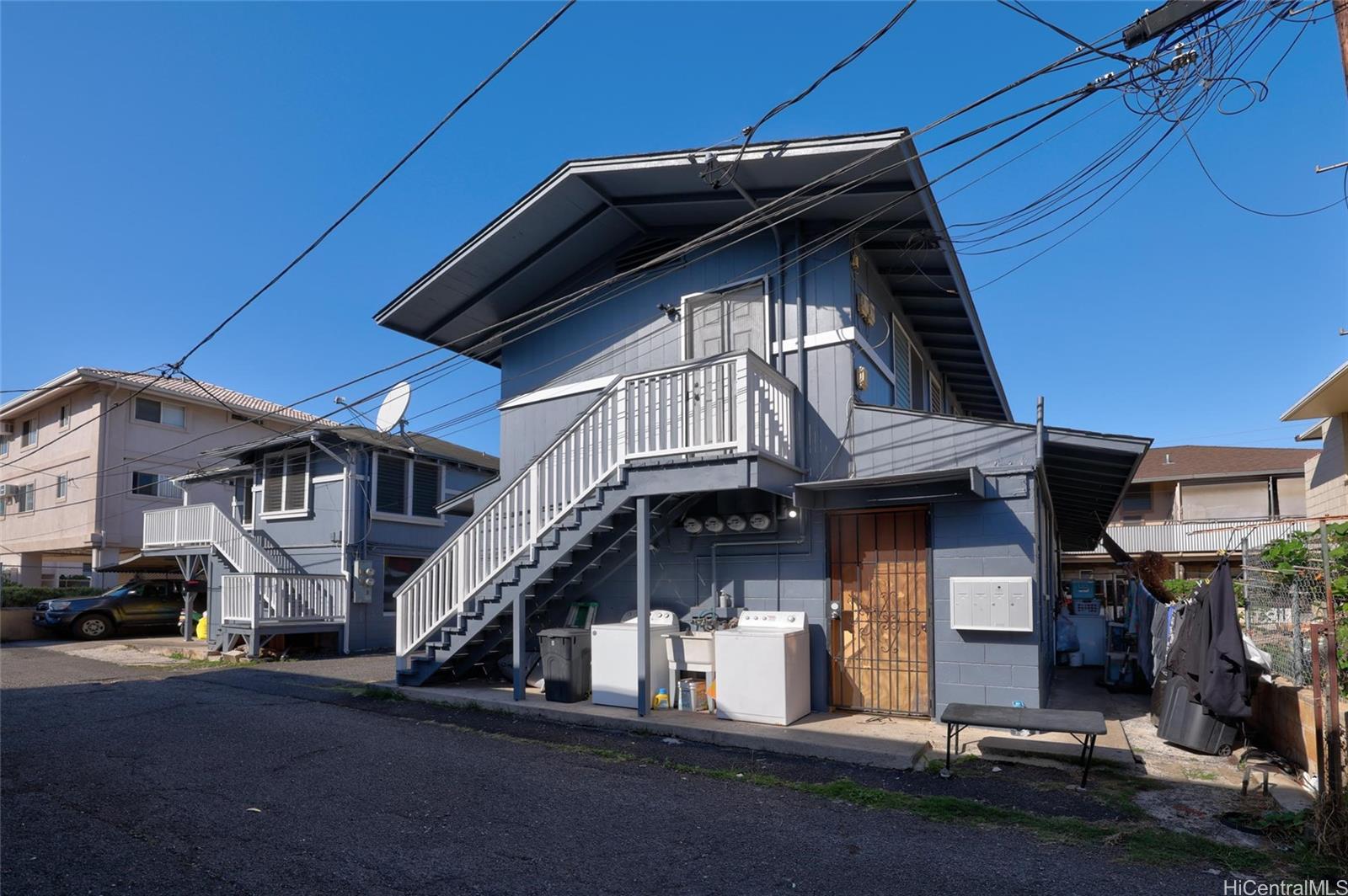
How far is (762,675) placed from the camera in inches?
337

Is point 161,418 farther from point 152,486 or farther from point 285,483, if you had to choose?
point 285,483

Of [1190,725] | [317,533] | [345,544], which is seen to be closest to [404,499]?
[345,544]

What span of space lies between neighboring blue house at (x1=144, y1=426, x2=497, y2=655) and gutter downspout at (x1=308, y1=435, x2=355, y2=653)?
0.02 m

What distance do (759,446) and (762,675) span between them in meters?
2.43

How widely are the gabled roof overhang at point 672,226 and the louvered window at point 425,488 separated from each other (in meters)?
6.80

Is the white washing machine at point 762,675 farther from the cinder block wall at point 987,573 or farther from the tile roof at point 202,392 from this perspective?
the tile roof at point 202,392

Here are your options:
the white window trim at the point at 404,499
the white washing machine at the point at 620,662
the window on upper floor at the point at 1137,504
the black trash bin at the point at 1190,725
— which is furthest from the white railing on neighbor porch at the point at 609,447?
the window on upper floor at the point at 1137,504

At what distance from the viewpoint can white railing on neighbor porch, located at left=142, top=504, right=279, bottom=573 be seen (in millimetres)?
18156

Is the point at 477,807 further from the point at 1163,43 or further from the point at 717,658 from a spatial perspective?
the point at 1163,43

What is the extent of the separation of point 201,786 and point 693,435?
5479 mm

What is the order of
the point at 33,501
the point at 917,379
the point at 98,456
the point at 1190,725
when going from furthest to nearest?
the point at 33,501 → the point at 98,456 → the point at 917,379 → the point at 1190,725

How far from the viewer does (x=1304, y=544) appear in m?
8.05

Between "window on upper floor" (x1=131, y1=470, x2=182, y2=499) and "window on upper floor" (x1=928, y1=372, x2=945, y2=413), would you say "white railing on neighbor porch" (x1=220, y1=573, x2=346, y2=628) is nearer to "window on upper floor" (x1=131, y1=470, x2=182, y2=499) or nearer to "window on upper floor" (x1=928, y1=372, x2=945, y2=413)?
"window on upper floor" (x1=131, y1=470, x2=182, y2=499)

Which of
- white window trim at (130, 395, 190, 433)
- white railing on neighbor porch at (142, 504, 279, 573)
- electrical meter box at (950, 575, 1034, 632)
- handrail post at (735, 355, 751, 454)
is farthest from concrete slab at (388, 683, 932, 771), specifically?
white window trim at (130, 395, 190, 433)
